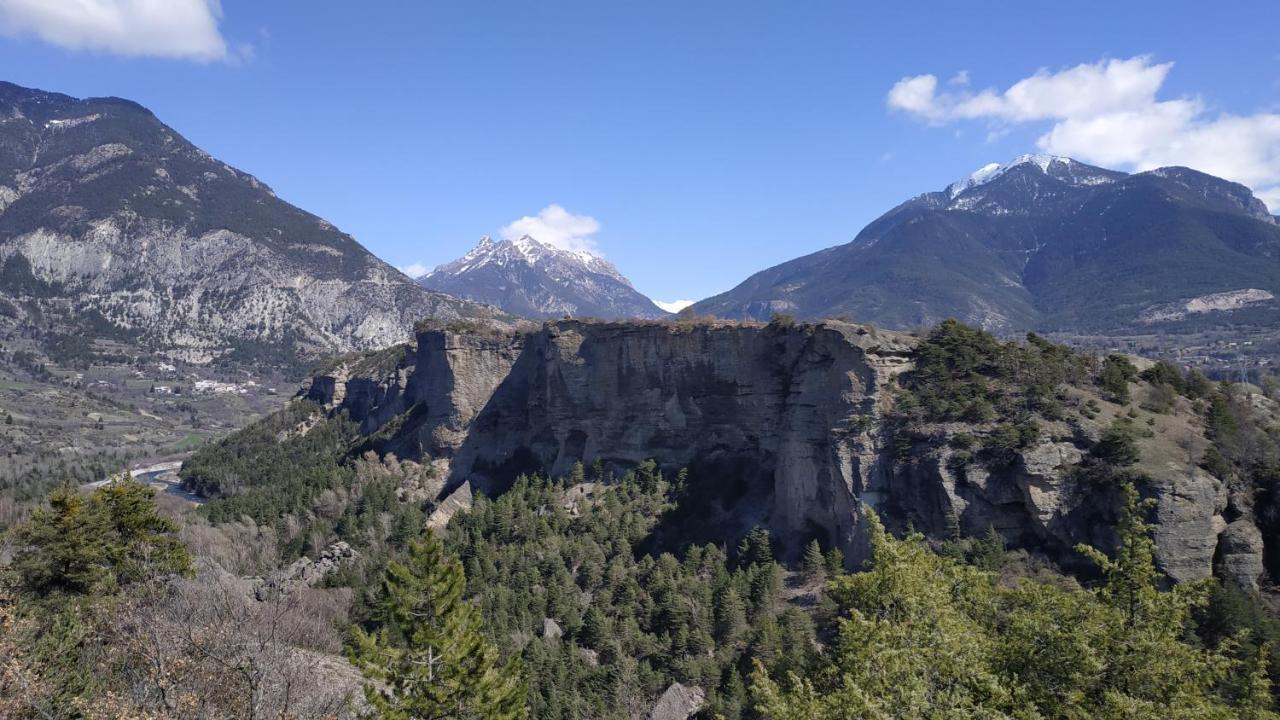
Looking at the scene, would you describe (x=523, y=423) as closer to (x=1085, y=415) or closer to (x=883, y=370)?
(x=883, y=370)

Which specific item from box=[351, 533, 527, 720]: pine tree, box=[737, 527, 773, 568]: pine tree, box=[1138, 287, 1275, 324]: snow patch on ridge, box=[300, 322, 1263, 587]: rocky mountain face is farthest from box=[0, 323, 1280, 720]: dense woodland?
box=[1138, 287, 1275, 324]: snow patch on ridge

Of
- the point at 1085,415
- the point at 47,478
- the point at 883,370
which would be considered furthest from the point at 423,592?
the point at 47,478

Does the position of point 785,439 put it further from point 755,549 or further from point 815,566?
point 815,566

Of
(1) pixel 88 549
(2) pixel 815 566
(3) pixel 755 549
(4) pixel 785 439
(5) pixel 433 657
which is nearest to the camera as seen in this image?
(5) pixel 433 657

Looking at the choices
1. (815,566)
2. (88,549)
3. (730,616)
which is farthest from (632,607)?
(88,549)

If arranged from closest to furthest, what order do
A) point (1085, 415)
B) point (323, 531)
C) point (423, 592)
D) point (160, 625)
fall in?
point (160, 625), point (423, 592), point (1085, 415), point (323, 531)

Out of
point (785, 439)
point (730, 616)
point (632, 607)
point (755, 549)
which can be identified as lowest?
point (632, 607)
